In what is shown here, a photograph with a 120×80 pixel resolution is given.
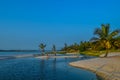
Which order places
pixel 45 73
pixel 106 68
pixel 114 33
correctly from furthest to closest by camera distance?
pixel 114 33 → pixel 106 68 → pixel 45 73

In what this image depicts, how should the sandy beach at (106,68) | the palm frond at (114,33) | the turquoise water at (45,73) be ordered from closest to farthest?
the sandy beach at (106,68) → the turquoise water at (45,73) → the palm frond at (114,33)

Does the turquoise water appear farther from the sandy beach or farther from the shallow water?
the sandy beach

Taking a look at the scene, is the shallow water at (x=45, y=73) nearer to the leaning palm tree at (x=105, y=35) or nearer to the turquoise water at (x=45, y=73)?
the turquoise water at (x=45, y=73)

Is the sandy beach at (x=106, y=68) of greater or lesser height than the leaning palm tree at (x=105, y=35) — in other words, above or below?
below

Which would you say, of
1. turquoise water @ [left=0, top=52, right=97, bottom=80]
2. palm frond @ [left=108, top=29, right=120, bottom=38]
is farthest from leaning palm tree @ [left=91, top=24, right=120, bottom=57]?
turquoise water @ [left=0, top=52, right=97, bottom=80]

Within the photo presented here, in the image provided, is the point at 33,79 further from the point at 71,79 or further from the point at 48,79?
the point at 71,79

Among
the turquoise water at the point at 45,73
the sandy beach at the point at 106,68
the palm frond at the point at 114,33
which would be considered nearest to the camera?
the sandy beach at the point at 106,68

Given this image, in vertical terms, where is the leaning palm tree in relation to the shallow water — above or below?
above

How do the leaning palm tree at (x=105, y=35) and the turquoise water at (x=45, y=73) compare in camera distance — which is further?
the leaning palm tree at (x=105, y=35)

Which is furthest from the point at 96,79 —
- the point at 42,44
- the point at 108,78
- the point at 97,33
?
the point at 42,44

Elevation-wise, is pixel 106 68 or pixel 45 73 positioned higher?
pixel 106 68

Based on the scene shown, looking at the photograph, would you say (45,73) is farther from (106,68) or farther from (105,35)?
(105,35)

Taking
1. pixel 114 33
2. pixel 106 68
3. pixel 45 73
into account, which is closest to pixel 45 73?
pixel 45 73

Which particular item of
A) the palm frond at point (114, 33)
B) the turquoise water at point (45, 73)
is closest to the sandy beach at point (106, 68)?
the turquoise water at point (45, 73)
